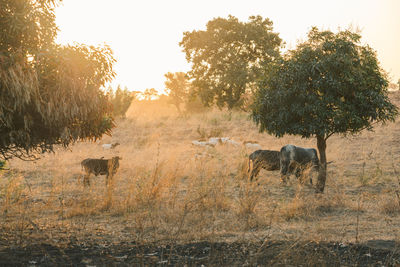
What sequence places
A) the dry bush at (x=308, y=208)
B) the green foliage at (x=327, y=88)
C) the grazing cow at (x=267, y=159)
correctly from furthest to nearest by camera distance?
the grazing cow at (x=267, y=159) < the green foliage at (x=327, y=88) < the dry bush at (x=308, y=208)

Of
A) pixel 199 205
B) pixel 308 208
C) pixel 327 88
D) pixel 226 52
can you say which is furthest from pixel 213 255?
pixel 226 52

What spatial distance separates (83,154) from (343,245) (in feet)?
48.8

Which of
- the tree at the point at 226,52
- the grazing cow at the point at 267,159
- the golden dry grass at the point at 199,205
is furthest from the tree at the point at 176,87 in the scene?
the grazing cow at the point at 267,159

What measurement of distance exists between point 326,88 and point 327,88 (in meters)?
0.03

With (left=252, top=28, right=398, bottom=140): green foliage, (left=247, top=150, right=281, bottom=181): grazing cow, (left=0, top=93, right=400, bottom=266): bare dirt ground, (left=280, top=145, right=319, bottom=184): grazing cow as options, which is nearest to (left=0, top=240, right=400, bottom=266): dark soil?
(left=0, top=93, right=400, bottom=266): bare dirt ground

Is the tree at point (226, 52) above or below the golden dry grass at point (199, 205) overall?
above

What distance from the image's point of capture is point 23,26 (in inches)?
214

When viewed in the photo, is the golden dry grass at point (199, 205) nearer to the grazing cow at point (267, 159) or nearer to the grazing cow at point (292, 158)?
the grazing cow at point (292, 158)

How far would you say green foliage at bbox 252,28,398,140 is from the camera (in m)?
8.89

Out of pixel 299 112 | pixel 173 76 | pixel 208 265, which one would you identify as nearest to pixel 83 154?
pixel 299 112

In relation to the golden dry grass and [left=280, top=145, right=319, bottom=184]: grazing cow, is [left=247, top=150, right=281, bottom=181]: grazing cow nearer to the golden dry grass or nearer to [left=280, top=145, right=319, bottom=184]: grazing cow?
[left=280, top=145, right=319, bottom=184]: grazing cow

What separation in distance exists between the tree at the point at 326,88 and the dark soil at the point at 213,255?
4.21m

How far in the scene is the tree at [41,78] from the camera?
16.6 ft

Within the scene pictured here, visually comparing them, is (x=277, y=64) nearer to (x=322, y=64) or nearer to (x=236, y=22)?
(x=322, y=64)
